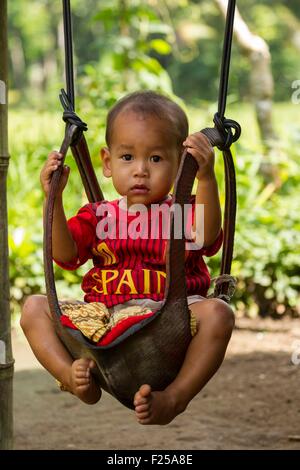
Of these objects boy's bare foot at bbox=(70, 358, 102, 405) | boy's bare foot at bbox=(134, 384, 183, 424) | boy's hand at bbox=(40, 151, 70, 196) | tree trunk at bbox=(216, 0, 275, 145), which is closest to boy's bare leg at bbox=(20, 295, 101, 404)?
boy's bare foot at bbox=(70, 358, 102, 405)

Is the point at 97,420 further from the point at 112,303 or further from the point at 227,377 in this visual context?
the point at 112,303

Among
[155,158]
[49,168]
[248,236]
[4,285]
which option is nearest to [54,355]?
[49,168]

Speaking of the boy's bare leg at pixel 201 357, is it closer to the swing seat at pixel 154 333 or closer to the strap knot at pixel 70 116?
the swing seat at pixel 154 333

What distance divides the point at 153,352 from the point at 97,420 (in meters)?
2.63

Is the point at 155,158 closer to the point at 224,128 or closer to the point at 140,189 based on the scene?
the point at 140,189

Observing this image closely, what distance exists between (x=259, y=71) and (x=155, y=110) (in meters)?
4.73

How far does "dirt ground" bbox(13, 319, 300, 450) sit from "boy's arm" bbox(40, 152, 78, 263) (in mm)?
1962

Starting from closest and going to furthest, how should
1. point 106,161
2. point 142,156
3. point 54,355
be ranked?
point 54,355 → point 142,156 → point 106,161

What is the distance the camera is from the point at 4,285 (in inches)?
122

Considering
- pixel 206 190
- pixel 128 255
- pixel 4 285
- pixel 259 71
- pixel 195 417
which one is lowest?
pixel 195 417

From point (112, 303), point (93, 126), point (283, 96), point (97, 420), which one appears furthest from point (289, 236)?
point (283, 96)

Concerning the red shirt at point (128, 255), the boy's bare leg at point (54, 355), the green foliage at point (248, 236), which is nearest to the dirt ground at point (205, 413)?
the green foliage at point (248, 236)

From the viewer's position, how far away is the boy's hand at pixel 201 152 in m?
2.19

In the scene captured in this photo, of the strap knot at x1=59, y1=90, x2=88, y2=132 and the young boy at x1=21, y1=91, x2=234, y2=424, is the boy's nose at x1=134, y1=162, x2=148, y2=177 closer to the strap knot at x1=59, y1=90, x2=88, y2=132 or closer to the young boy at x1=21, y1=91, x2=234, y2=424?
the young boy at x1=21, y1=91, x2=234, y2=424
